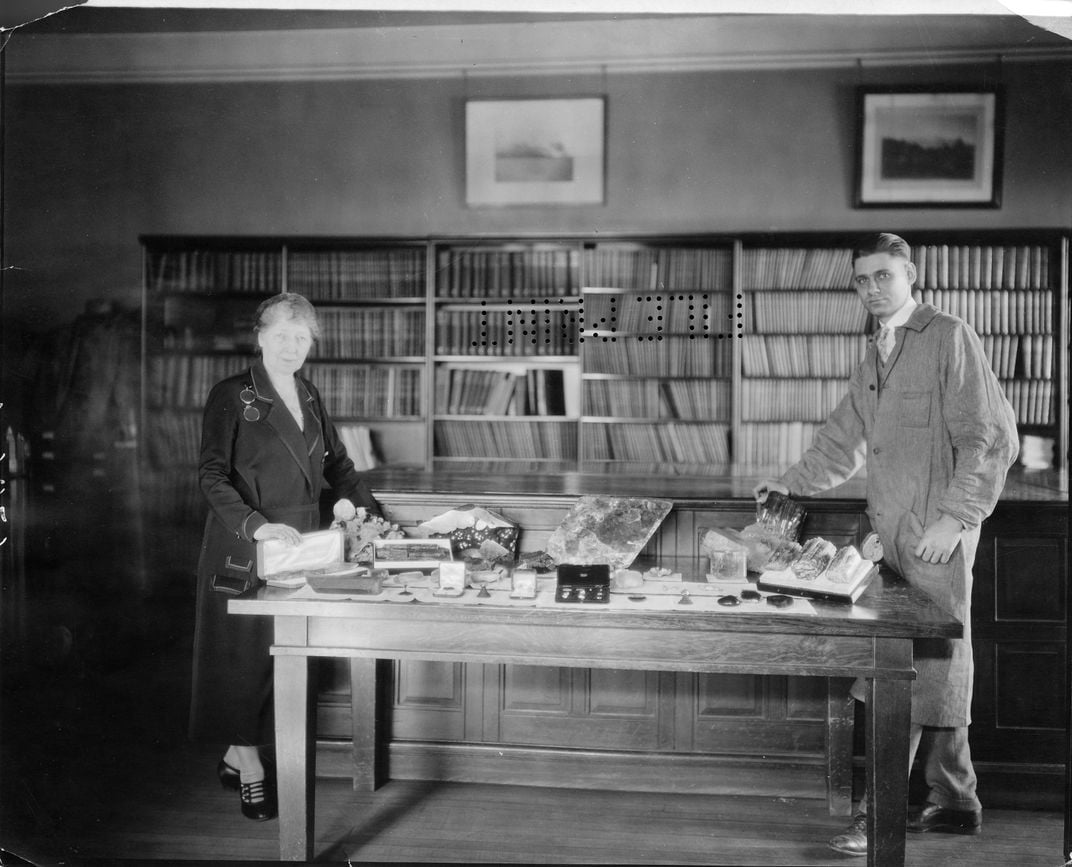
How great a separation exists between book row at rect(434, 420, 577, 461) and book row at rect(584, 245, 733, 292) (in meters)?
0.85

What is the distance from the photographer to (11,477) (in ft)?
9.12

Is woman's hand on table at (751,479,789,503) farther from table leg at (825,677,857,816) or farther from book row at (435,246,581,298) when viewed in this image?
book row at (435,246,581,298)

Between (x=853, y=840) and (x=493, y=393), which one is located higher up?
(x=493, y=393)

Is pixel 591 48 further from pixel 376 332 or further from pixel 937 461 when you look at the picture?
pixel 937 461

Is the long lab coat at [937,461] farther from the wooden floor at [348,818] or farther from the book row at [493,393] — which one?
the book row at [493,393]

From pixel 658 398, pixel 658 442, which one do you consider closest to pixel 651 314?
pixel 658 398

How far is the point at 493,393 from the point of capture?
451 centimetres

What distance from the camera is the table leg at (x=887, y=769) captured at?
1716mm

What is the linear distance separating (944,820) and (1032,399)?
2656 mm

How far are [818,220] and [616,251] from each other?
4.13 feet

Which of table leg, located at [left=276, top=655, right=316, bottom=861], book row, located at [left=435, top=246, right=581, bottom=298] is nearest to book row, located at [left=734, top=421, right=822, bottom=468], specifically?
book row, located at [left=435, top=246, right=581, bottom=298]

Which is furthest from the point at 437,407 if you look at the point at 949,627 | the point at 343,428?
the point at 949,627

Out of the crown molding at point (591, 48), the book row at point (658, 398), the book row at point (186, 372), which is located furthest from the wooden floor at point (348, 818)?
the crown molding at point (591, 48)

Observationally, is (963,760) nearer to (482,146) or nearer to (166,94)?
(482,146)
